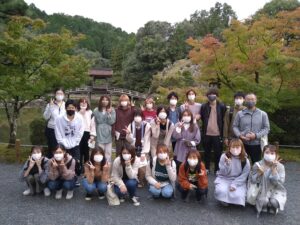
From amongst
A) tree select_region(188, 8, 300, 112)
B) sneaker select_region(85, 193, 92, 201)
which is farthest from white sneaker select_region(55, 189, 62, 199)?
tree select_region(188, 8, 300, 112)

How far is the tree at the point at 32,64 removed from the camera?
7.84 metres

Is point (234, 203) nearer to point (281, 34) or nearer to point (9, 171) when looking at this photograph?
point (9, 171)

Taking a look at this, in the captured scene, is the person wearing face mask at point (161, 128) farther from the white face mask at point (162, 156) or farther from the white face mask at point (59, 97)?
the white face mask at point (59, 97)

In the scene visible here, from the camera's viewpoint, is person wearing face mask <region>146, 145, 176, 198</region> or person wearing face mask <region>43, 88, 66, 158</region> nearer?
person wearing face mask <region>146, 145, 176, 198</region>

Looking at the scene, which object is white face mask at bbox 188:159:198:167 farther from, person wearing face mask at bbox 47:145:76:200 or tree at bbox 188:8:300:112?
tree at bbox 188:8:300:112

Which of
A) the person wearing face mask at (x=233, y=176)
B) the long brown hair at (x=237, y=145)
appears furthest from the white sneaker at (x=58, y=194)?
the long brown hair at (x=237, y=145)

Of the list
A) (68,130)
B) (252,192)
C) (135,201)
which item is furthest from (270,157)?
(68,130)

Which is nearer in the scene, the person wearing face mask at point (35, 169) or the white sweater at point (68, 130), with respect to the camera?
the person wearing face mask at point (35, 169)

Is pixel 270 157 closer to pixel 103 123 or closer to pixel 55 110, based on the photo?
pixel 103 123

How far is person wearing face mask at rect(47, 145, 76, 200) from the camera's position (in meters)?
5.26

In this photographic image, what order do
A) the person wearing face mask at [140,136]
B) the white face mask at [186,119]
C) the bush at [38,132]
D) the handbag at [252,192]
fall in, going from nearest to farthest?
the handbag at [252,192] → the white face mask at [186,119] → the person wearing face mask at [140,136] → the bush at [38,132]

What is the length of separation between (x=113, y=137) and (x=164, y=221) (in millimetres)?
2193

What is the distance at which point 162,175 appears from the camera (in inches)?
212

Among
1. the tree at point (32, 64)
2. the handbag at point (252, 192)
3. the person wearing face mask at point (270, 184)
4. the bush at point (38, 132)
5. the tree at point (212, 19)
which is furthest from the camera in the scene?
the tree at point (212, 19)
